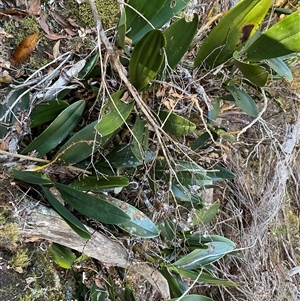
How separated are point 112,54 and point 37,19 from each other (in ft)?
0.83

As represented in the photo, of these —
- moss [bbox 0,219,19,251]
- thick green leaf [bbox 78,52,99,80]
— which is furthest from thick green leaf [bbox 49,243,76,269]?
thick green leaf [bbox 78,52,99,80]

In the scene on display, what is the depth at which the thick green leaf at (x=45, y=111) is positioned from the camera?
0.82m

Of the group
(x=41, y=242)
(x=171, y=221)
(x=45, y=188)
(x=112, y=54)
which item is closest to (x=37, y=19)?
(x=112, y=54)

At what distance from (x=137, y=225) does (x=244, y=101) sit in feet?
1.51

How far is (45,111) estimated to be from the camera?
32.5 inches

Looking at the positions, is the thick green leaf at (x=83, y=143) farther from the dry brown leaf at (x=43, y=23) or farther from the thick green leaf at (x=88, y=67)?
the dry brown leaf at (x=43, y=23)

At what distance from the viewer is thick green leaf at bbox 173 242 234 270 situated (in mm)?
1057

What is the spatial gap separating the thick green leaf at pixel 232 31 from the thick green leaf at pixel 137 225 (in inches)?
17.0

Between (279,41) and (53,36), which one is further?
(53,36)

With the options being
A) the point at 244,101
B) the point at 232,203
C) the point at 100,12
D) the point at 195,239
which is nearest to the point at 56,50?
the point at 100,12

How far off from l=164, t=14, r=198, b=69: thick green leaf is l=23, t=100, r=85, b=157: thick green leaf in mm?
240

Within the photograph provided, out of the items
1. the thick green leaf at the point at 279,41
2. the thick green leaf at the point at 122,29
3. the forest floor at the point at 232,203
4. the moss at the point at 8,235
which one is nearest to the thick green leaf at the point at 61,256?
the forest floor at the point at 232,203

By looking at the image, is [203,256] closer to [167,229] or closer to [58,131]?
[167,229]

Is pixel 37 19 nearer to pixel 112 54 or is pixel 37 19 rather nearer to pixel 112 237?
pixel 112 54
